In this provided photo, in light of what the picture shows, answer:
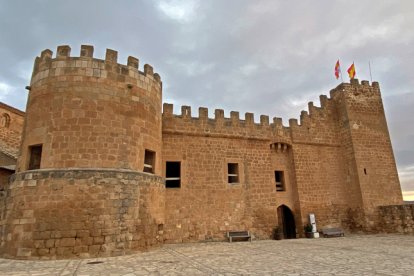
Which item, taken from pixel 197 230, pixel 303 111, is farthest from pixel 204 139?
pixel 303 111

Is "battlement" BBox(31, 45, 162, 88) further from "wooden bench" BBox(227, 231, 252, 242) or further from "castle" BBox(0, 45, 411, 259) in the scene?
"wooden bench" BBox(227, 231, 252, 242)

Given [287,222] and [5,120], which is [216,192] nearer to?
[287,222]

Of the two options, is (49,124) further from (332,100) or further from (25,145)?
(332,100)

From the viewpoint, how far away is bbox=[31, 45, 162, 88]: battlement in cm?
867

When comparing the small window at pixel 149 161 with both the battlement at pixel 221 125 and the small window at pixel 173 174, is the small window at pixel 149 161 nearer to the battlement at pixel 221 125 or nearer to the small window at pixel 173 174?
the small window at pixel 173 174

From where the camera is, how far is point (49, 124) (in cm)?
817

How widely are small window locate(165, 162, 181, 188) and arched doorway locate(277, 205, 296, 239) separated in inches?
242

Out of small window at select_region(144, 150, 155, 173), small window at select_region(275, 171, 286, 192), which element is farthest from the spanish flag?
small window at select_region(144, 150, 155, 173)

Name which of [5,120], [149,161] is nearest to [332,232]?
Answer: [149,161]

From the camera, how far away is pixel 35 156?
28.2 feet

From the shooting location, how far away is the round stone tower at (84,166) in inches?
285

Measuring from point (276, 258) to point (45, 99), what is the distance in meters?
8.30

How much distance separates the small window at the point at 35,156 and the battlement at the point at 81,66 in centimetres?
224

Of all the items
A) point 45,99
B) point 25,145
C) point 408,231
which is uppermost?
point 45,99
